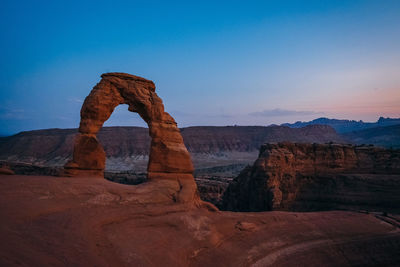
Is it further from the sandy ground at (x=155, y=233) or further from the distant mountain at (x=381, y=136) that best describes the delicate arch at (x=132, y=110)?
the distant mountain at (x=381, y=136)

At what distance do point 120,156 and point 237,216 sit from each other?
75.3 m

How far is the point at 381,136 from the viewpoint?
10906cm

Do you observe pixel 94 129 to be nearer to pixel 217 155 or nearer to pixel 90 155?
pixel 90 155

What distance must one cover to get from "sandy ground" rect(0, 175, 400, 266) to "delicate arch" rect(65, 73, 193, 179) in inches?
105

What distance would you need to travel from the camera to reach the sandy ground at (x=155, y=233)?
20.0 ft

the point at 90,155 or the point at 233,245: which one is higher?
the point at 90,155

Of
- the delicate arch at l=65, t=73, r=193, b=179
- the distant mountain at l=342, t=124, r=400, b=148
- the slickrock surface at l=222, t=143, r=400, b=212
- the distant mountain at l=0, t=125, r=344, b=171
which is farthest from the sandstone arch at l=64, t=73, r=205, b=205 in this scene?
the distant mountain at l=342, t=124, r=400, b=148

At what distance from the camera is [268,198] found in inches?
741

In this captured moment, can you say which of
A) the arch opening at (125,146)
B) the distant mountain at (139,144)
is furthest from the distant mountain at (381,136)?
the arch opening at (125,146)

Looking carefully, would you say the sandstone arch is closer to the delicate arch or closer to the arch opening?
the delicate arch

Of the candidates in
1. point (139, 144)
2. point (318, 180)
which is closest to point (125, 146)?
point (139, 144)

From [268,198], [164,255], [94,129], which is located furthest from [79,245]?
[268,198]

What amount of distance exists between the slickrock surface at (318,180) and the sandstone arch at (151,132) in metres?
7.88

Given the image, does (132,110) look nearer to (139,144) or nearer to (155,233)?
(155,233)
